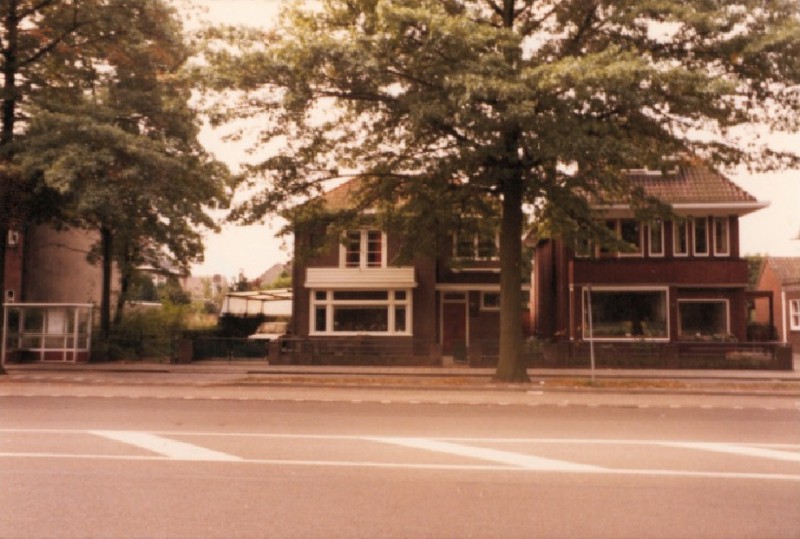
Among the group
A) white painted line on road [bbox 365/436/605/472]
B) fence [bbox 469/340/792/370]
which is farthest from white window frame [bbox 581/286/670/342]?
white painted line on road [bbox 365/436/605/472]

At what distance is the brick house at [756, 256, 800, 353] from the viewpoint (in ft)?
131

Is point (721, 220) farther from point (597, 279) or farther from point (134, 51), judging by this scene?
point (134, 51)

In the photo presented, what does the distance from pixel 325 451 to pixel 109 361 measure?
71.5ft

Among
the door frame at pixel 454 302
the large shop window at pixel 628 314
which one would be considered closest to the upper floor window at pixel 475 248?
the large shop window at pixel 628 314

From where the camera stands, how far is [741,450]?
966 centimetres

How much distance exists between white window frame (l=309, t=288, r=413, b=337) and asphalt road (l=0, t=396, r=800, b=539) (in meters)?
19.6

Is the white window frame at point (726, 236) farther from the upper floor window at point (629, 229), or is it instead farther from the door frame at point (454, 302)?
the door frame at point (454, 302)

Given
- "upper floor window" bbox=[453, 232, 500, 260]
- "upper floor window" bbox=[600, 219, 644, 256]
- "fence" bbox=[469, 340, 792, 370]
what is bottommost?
"fence" bbox=[469, 340, 792, 370]

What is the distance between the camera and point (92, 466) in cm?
826

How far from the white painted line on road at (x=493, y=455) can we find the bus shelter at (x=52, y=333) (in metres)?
20.5

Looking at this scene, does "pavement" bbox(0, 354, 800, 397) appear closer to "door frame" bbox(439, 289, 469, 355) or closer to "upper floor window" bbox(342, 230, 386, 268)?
"upper floor window" bbox(342, 230, 386, 268)

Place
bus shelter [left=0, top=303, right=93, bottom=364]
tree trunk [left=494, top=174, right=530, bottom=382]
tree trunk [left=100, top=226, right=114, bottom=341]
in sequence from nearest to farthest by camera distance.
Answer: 1. tree trunk [left=494, top=174, right=530, bottom=382]
2. bus shelter [left=0, top=303, right=93, bottom=364]
3. tree trunk [left=100, top=226, right=114, bottom=341]

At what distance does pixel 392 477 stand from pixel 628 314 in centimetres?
2570

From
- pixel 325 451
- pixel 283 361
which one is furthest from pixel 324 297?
pixel 325 451
